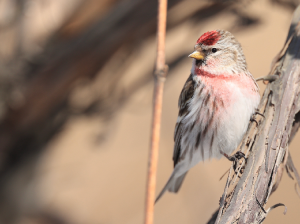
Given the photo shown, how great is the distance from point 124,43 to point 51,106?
1.97 ft

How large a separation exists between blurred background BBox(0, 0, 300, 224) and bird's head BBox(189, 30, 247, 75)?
0.42 metres

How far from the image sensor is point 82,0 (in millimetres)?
1959

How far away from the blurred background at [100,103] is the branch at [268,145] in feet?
1.91

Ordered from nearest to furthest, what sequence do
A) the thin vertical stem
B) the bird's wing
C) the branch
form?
the thin vertical stem → the branch → the bird's wing

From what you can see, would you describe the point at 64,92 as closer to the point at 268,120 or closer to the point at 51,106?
the point at 51,106

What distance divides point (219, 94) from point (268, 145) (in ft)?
1.22

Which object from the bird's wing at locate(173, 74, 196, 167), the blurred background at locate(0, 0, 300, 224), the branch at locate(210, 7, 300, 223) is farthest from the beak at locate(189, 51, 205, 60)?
the blurred background at locate(0, 0, 300, 224)

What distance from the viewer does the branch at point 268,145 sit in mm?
904

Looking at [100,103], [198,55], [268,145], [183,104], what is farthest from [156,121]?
[100,103]

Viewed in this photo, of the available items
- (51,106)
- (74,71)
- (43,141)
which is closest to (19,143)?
(43,141)

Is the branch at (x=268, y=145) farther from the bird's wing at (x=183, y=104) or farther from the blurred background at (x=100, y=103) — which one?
the blurred background at (x=100, y=103)

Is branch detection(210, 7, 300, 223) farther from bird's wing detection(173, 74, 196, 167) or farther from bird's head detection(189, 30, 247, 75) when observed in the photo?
bird's wing detection(173, 74, 196, 167)

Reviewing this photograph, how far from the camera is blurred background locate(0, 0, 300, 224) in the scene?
73.0 inches

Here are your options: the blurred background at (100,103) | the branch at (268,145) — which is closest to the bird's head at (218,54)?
the branch at (268,145)
